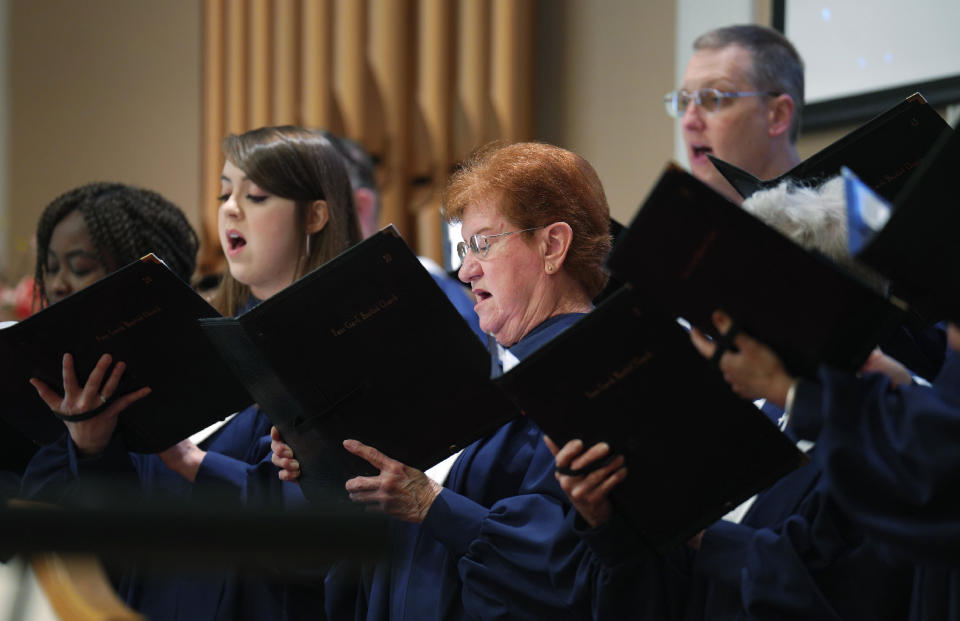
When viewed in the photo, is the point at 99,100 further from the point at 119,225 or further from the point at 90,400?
the point at 90,400

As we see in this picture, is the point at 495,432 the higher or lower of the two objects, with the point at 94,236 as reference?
lower

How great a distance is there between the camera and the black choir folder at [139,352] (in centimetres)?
239

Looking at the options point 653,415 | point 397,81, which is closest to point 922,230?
point 653,415

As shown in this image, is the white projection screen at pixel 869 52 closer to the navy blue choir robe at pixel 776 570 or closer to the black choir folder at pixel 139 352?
the navy blue choir robe at pixel 776 570

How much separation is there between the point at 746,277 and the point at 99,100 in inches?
253

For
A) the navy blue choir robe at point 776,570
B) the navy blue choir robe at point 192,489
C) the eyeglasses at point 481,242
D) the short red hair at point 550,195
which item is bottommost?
the navy blue choir robe at point 192,489

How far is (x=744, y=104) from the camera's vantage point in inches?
128

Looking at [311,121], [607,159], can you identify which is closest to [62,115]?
[311,121]

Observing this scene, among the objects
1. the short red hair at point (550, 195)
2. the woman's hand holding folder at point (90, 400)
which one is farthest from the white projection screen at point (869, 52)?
the woman's hand holding folder at point (90, 400)

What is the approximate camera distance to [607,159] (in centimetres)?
482

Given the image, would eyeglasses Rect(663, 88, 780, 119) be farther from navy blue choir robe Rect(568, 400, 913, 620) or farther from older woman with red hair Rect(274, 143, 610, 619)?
navy blue choir robe Rect(568, 400, 913, 620)

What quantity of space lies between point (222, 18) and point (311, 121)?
1.19 metres

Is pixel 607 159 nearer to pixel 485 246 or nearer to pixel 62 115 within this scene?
pixel 485 246

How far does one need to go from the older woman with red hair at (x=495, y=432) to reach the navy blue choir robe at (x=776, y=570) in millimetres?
216
